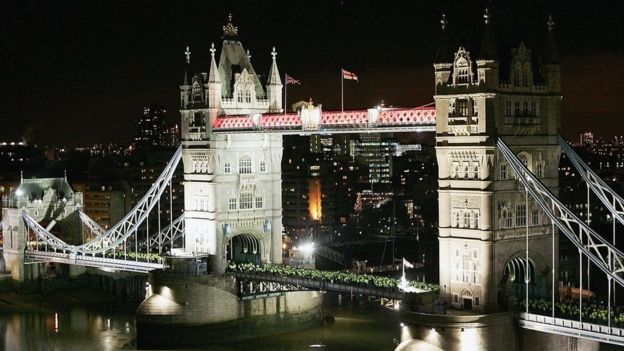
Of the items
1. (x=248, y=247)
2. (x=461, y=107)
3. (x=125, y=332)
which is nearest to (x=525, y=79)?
(x=461, y=107)

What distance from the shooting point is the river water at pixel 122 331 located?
242 ft

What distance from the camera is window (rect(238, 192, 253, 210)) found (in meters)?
78.0

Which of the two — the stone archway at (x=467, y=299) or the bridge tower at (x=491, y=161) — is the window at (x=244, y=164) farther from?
the stone archway at (x=467, y=299)

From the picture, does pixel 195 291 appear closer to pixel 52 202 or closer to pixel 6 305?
pixel 6 305

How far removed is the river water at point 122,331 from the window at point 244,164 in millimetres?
10935

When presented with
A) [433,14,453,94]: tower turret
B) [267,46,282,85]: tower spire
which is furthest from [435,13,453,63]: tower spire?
[267,46,282,85]: tower spire

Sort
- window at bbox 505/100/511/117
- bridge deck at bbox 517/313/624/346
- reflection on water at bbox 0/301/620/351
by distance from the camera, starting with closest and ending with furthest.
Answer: bridge deck at bbox 517/313/624/346
window at bbox 505/100/511/117
reflection on water at bbox 0/301/620/351

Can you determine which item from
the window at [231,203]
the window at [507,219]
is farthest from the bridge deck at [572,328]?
the window at [231,203]

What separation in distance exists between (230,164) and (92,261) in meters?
18.2

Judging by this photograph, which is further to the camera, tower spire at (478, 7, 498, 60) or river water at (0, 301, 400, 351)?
river water at (0, 301, 400, 351)

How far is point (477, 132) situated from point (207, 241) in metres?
→ 24.9

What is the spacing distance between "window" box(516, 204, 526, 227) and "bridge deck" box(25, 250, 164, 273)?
94.3 feet

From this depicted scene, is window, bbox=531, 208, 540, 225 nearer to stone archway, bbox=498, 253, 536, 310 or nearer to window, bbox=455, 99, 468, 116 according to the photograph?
stone archway, bbox=498, 253, 536, 310

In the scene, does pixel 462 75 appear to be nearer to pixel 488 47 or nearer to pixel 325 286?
pixel 488 47
